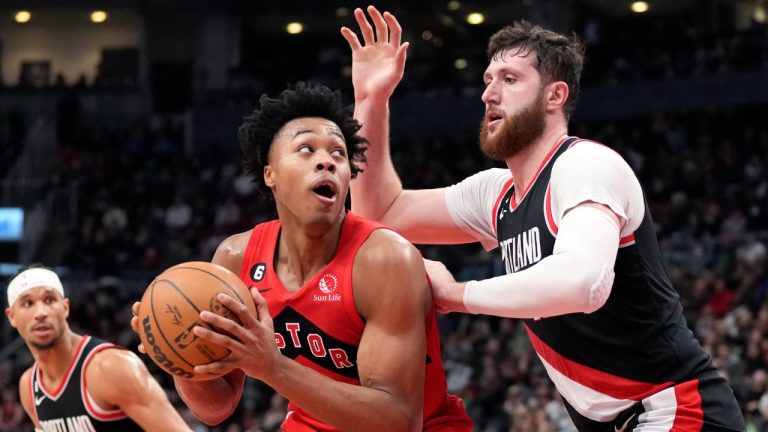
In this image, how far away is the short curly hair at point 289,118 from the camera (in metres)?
4.58

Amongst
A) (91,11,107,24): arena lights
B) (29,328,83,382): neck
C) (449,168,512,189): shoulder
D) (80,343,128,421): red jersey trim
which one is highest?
(91,11,107,24): arena lights

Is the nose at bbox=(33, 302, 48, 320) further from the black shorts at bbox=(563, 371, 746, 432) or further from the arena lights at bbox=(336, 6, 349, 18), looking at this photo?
the arena lights at bbox=(336, 6, 349, 18)

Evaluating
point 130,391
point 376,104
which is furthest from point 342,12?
point 376,104

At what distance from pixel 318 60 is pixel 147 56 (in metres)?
4.74

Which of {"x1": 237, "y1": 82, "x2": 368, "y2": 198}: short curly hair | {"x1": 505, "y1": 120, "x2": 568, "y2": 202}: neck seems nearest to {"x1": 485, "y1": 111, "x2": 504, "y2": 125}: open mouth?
{"x1": 505, "y1": 120, "x2": 568, "y2": 202}: neck

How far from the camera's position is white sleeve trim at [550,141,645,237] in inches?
159

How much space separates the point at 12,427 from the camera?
15102 millimetres

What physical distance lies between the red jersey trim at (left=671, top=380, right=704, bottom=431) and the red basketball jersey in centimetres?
90

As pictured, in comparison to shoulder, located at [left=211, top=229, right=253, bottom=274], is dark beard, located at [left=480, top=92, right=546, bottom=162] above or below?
above

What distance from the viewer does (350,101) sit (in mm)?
23891

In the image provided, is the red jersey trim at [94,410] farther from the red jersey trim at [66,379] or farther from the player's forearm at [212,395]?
the player's forearm at [212,395]

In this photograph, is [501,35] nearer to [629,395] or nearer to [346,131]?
[346,131]

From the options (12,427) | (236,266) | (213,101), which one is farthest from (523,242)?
(213,101)

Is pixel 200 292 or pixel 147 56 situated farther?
pixel 147 56
